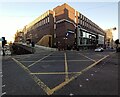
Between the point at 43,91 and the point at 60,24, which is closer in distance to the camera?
the point at 43,91

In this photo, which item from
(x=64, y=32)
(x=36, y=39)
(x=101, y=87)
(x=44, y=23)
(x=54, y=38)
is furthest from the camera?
(x=36, y=39)

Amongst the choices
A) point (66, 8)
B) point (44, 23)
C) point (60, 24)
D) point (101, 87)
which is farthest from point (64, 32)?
point (101, 87)

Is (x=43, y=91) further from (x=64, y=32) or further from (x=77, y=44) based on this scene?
(x=77, y=44)

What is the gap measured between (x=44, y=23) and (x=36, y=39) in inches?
628

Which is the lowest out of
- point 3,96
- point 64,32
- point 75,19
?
point 3,96

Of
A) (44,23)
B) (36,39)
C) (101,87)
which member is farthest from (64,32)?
(101,87)

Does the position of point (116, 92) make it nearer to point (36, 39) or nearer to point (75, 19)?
point (75, 19)

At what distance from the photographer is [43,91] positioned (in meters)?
8.25

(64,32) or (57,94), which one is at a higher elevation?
(64,32)

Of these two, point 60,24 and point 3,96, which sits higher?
point 60,24

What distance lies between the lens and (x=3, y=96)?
7555 mm

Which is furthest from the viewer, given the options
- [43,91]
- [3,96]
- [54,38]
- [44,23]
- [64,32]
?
[44,23]

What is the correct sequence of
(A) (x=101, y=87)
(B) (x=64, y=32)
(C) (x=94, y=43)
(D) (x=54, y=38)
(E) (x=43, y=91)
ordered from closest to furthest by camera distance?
1. (E) (x=43, y=91)
2. (A) (x=101, y=87)
3. (B) (x=64, y=32)
4. (D) (x=54, y=38)
5. (C) (x=94, y=43)

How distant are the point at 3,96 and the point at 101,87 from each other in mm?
4326
